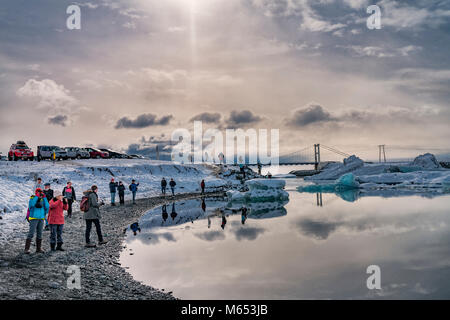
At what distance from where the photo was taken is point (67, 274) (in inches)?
356

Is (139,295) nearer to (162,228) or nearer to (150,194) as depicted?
(162,228)

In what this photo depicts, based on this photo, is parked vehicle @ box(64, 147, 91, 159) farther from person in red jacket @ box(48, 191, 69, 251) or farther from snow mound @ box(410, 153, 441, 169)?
snow mound @ box(410, 153, 441, 169)

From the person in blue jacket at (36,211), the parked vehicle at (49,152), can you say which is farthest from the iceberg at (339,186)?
the person in blue jacket at (36,211)

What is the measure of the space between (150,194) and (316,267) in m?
28.9

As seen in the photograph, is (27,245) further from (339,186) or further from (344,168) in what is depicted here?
(344,168)

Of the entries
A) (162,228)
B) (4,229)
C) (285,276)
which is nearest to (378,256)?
(285,276)

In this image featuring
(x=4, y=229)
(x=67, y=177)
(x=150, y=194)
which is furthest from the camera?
(x=150, y=194)

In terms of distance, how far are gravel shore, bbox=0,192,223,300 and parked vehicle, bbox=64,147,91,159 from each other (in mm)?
40886

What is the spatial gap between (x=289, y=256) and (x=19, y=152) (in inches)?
1771

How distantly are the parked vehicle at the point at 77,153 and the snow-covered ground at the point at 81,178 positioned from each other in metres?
8.79

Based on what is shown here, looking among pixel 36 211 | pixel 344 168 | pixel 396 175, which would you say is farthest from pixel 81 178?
pixel 344 168

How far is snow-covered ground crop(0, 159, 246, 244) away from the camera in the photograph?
68.2 feet

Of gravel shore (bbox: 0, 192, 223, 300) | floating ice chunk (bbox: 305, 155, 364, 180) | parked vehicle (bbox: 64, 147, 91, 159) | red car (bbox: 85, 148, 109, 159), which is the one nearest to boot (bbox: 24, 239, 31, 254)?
gravel shore (bbox: 0, 192, 223, 300)

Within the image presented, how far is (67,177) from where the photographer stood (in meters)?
34.8
